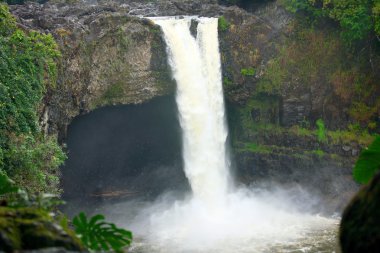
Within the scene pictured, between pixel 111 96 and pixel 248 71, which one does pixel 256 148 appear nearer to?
pixel 248 71

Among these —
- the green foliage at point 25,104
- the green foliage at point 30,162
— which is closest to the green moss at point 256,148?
the green foliage at point 25,104

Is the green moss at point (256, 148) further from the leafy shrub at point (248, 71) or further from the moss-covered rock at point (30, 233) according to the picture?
the moss-covered rock at point (30, 233)

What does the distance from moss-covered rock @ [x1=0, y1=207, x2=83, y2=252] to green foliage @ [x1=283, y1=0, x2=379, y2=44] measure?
73.1ft

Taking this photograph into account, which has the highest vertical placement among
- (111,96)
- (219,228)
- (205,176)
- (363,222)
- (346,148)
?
(363,222)

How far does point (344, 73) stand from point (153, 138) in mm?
12212

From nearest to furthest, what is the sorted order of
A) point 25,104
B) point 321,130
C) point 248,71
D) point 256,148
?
point 25,104
point 321,130
point 248,71
point 256,148

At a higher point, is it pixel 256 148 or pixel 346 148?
pixel 346 148

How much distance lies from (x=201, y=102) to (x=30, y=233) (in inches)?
852

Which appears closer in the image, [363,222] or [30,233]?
[363,222]

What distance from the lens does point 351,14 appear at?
2372 cm

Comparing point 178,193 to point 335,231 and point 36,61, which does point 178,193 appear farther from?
point 36,61

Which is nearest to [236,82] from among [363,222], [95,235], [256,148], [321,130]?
[256,148]

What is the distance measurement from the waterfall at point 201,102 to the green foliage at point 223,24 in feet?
1.32

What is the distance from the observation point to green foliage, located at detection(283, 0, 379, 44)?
76.8 feet
